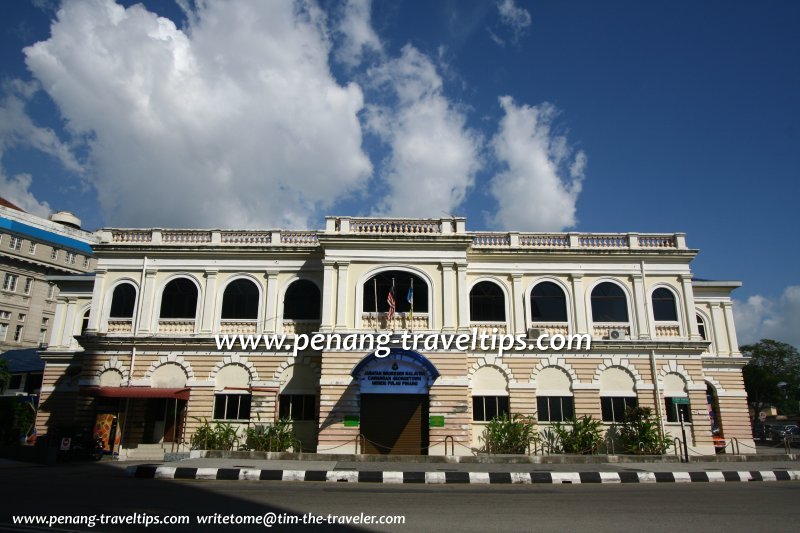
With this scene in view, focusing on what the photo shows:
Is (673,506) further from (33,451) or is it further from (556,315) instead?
(33,451)

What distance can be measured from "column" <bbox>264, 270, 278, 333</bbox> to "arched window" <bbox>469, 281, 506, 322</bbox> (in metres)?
8.87

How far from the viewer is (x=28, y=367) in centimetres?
3797

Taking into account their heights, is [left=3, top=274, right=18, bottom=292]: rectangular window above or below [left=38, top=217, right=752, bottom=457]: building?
above

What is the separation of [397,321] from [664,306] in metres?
12.4

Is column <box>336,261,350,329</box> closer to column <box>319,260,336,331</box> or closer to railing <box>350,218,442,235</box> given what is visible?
column <box>319,260,336,331</box>

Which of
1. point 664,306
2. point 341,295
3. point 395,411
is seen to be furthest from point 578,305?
point 341,295

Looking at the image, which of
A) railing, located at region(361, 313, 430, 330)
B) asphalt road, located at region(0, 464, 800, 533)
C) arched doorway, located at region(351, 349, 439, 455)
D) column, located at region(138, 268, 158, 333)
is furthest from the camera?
column, located at region(138, 268, 158, 333)

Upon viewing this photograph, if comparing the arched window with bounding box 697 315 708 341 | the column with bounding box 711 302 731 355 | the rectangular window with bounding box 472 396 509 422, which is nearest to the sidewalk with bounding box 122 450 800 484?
the rectangular window with bounding box 472 396 509 422

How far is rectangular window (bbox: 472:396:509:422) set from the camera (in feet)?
74.3

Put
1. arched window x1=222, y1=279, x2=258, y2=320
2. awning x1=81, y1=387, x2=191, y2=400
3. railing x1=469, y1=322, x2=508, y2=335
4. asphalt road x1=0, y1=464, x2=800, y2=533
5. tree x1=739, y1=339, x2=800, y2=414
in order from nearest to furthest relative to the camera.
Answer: asphalt road x1=0, y1=464, x2=800, y2=533
awning x1=81, y1=387, x2=191, y2=400
railing x1=469, y1=322, x2=508, y2=335
arched window x1=222, y1=279, x2=258, y2=320
tree x1=739, y1=339, x2=800, y2=414

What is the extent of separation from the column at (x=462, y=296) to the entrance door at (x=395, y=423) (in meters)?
3.35

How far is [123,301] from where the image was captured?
2455 centimetres

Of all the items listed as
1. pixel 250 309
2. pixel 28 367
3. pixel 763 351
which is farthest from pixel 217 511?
pixel 763 351

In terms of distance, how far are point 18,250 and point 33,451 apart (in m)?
38.6
